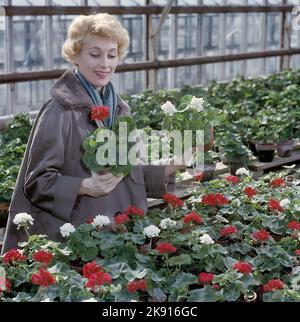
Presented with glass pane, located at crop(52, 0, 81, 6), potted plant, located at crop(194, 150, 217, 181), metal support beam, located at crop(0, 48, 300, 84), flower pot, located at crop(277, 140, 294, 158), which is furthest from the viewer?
glass pane, located at crop(52, 0, 81, 6)

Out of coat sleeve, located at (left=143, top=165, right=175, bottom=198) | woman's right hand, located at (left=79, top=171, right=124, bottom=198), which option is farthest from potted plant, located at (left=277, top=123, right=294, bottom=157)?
woman's right hand, located at (left=79, top=171, right=124, bottom=198)

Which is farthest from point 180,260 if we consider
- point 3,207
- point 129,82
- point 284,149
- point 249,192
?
point 129,82

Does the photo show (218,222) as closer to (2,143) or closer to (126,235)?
(126,235)

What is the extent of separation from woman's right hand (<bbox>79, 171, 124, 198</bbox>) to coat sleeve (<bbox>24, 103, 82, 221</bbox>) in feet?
0.09

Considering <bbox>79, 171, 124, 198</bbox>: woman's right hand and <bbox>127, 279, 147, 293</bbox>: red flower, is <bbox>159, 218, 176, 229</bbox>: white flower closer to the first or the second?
<bbox>79, 171, 124, 198</bbox>: woman's right hand

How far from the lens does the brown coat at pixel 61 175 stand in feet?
7.90

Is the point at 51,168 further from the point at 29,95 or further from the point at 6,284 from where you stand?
the point at 29,95

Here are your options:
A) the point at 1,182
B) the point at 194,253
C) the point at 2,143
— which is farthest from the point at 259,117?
the point at 194,253

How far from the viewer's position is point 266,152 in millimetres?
4914

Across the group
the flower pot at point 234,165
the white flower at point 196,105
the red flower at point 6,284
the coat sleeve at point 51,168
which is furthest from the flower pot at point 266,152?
the red flower at point 6,284

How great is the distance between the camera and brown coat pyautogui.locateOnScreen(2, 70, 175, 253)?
2408 mm

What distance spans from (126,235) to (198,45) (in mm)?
6276

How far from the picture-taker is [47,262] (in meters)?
2.02

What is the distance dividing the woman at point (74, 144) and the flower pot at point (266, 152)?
7.97ft
